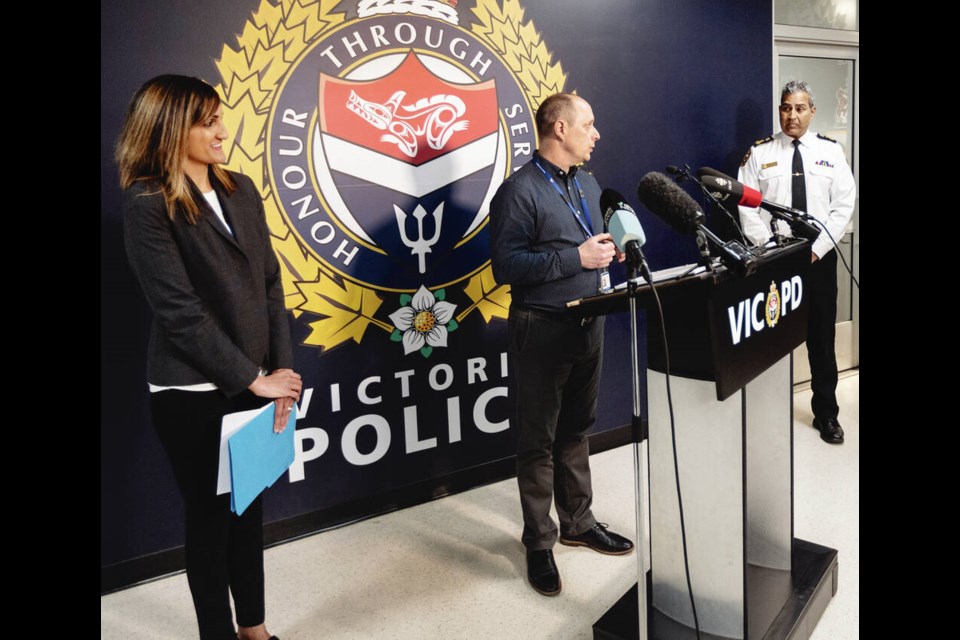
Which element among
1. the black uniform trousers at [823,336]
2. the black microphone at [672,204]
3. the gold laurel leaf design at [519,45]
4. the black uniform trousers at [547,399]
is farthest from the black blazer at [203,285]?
the black uniform trousers at [823,336]

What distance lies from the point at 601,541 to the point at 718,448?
973mm

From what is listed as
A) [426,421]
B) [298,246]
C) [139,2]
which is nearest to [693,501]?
[426,421]

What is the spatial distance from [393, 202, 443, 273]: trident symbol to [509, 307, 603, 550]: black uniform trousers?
719 mm

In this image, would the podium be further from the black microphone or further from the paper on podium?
the paper on podium

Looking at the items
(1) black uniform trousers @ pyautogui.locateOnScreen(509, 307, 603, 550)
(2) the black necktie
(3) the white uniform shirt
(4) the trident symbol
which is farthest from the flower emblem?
(2) the black necktie

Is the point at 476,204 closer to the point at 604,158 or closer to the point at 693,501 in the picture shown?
the point at 604,158

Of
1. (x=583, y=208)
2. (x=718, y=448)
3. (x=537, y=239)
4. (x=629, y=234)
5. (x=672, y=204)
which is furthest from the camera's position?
(x=583, y=208)

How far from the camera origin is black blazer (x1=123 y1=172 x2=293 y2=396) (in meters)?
1.69

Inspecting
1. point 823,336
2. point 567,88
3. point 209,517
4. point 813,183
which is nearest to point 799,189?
point 813,183

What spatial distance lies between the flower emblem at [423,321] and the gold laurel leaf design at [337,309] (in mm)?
88

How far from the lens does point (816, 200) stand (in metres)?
3.69

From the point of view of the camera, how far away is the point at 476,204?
3.12 m

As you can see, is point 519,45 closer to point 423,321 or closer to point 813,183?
point 423,321

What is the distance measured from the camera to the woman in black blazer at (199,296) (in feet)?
5.57
